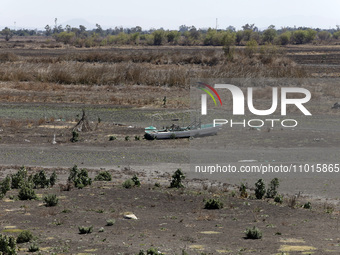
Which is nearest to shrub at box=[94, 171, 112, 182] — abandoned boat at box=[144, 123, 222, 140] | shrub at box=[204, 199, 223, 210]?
shrub at box=[204, 199, 223, 210]

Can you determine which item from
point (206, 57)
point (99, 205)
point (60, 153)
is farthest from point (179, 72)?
point (99, 205)

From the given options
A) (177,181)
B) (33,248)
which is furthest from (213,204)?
(33,248)

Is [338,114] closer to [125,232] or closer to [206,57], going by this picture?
[125,232]

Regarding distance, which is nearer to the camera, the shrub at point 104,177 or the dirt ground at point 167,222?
the dirt ground at point 167,222

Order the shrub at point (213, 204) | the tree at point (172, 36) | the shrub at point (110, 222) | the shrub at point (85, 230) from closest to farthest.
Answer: the shrub at point (85, 230)
the shrub at point (110, 222)
the shrub at point (213, 204)
the tree at point (172, 36)

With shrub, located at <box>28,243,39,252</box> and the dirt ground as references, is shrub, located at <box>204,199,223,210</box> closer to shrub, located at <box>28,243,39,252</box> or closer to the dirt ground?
the dirt ground

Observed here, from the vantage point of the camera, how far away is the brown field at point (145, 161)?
14.7 m

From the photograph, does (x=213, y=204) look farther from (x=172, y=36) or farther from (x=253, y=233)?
(x=172, y=36)

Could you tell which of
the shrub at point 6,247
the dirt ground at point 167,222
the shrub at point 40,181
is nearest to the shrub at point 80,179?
the dirt ground at point 167,222

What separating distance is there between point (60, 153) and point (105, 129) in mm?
6859

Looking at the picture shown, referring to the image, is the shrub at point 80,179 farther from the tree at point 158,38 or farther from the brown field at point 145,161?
the tree at point 158,38

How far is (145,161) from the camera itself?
93.4 feet

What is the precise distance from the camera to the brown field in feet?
48.1

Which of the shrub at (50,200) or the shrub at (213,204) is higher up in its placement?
the shrub at (50,200)
